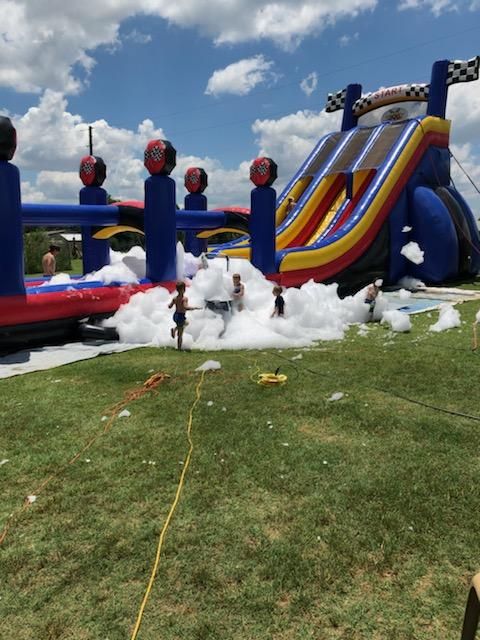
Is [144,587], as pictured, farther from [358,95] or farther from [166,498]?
[358,95]

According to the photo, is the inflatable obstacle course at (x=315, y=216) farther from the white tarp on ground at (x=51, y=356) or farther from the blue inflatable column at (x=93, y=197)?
the white tarp on ground at (x=51, y=356)

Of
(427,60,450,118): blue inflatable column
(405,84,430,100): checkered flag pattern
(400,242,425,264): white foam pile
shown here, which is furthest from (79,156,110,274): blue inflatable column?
(405,84,430,100): checkered flag pattern

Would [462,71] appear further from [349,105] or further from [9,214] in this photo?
[9,214]

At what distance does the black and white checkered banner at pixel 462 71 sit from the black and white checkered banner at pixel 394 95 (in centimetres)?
65

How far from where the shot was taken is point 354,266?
11.2 metres

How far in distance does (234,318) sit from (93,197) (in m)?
4.34

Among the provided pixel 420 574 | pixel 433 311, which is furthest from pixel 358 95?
pixel 420 574

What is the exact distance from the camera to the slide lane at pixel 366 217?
9883mm

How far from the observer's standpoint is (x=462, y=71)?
1326cm

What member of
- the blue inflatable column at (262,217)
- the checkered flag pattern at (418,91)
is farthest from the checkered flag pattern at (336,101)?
the blue inflatable column at (262,217)

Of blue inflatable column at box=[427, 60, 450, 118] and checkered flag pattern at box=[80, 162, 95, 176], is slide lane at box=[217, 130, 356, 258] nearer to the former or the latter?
blue inflatable column at box=[427, 60, 450, 118]

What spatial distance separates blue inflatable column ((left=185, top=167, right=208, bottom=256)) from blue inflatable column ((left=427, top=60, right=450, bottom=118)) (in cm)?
660

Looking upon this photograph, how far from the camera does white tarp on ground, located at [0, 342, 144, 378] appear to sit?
5.75 m

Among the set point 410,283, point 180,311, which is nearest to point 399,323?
point 180,311
